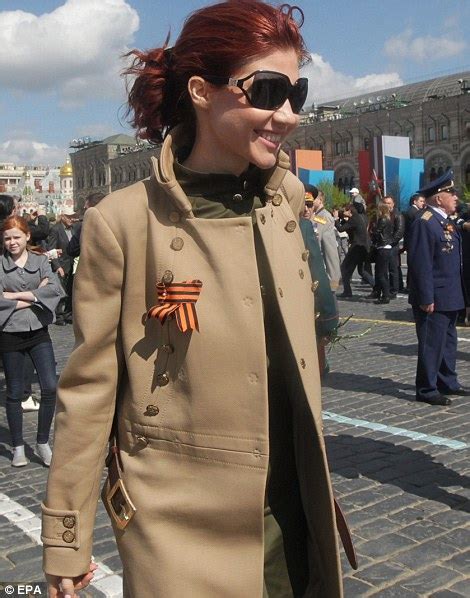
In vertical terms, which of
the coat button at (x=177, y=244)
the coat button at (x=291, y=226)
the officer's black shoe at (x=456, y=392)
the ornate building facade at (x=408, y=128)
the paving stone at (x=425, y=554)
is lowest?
the paving stone at (x=425, y=554)

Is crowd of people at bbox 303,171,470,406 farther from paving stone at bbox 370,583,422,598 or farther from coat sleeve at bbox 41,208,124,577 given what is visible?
coat sleeve at bbox 41,208,124,577

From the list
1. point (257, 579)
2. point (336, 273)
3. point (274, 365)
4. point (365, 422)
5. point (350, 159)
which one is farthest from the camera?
point (350, 159)

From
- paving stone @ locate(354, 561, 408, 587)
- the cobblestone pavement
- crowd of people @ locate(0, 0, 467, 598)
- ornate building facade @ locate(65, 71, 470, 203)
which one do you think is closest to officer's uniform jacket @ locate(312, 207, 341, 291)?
the cobblestone pavement

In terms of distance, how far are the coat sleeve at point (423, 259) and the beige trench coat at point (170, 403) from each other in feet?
16.9

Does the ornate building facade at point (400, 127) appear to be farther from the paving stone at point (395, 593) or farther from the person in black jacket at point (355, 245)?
the paving stone at point (395, 593)

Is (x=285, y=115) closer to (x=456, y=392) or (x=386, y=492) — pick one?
(x=386, y=492)

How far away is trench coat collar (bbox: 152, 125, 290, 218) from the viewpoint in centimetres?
187

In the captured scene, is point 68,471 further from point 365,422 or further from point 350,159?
point 350,159

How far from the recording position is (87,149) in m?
130

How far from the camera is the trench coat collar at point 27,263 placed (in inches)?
233

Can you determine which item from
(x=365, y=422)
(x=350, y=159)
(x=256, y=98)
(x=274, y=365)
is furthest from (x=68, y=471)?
(x=350, y=159)

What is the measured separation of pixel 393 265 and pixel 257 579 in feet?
44.2

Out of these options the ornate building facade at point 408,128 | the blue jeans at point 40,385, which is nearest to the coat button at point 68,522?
the blue jeans at point 40,385

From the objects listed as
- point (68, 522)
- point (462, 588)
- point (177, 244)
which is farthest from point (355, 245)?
point (68, 522)
